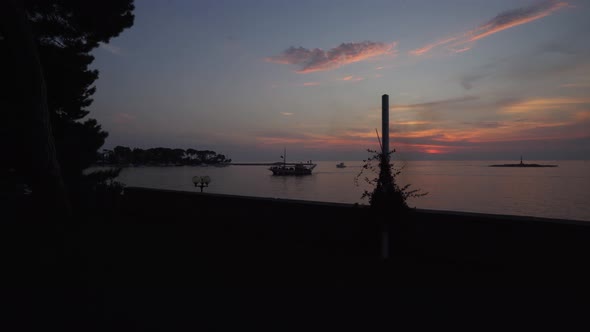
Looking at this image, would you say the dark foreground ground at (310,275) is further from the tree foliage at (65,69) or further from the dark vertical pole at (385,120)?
the tree foliage at (65,69)

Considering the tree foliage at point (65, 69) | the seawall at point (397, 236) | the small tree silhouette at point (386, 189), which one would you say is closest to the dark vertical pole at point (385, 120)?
the small tree silhouette at point (386, 189)

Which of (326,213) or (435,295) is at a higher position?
(326,213)

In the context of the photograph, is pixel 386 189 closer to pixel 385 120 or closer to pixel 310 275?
pixel 385 120

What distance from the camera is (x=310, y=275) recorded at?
16.1 ft

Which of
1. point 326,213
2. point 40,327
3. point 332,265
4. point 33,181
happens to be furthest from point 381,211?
point 33,181

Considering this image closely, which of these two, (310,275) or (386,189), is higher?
(386,189)

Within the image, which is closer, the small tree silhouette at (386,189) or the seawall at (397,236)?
the seawall at (397,236)

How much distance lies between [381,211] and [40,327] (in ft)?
15.0

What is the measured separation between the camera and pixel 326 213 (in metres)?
7.09

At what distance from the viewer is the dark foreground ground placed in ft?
11.6

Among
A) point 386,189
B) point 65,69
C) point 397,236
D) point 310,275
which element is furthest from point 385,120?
point 65,69

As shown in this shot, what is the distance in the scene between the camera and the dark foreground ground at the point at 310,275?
139 inches

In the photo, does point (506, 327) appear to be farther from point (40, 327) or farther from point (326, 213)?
point (40, 327)

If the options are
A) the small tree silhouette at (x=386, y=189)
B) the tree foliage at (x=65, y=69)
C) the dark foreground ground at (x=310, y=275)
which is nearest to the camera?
the dark foreground ground at (x=310, y=275)
